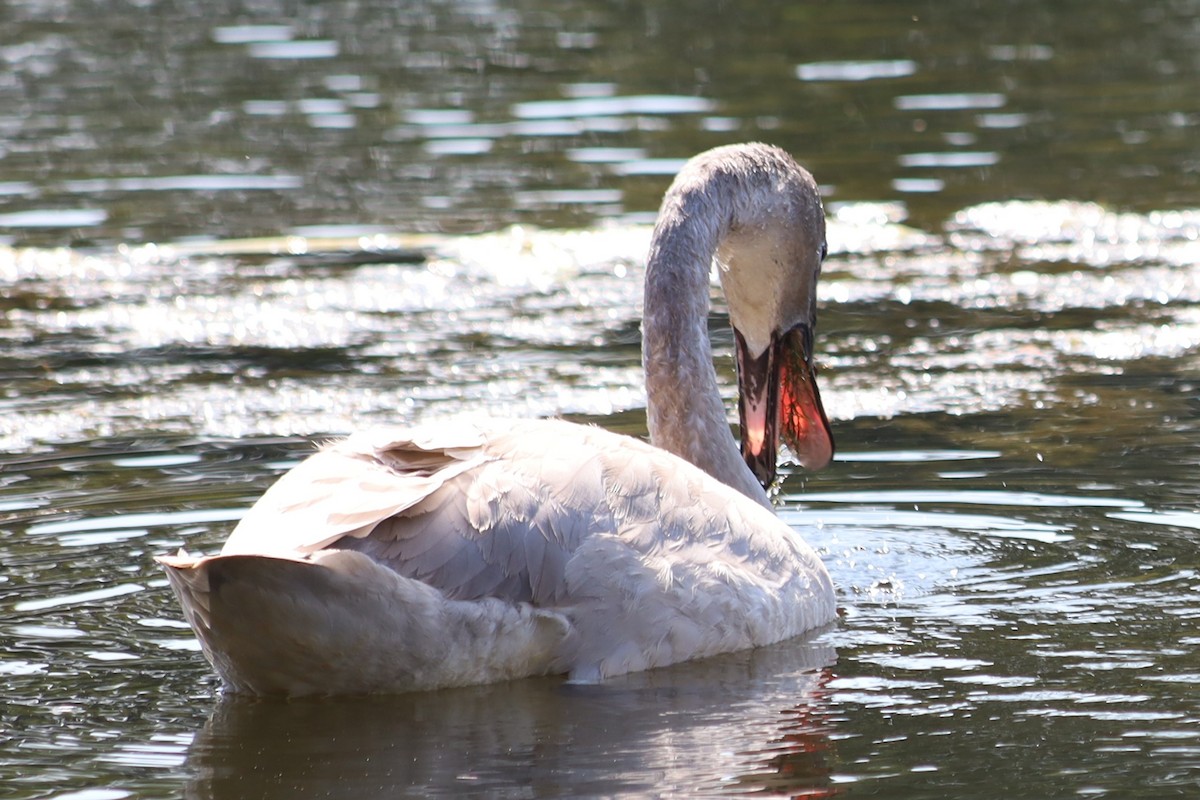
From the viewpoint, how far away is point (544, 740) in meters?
5.38

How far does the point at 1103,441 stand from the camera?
8586mm

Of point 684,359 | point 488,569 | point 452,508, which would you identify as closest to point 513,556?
point 488,569

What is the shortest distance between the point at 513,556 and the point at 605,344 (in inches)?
207

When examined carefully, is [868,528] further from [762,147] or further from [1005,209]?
[1005,209]

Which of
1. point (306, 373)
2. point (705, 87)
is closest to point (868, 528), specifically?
point (306, 373)

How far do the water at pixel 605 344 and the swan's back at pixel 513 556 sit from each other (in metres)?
0.13

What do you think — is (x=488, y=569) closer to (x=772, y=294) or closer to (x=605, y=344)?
(x=772, y=294)

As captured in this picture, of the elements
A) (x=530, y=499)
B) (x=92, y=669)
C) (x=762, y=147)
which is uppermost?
(x=762, y=147)

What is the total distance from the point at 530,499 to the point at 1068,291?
6.75 metres

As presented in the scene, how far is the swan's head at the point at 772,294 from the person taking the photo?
7387 mm

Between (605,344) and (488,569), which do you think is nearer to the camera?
(488,569)

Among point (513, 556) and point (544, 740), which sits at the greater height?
point (513, 556)

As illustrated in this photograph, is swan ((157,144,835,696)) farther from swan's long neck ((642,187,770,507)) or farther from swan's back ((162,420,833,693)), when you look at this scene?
swan's long neck ((642,187,770,507))

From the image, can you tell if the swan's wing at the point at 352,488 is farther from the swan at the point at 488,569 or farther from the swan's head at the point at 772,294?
the swan's head at the point at 772,294
